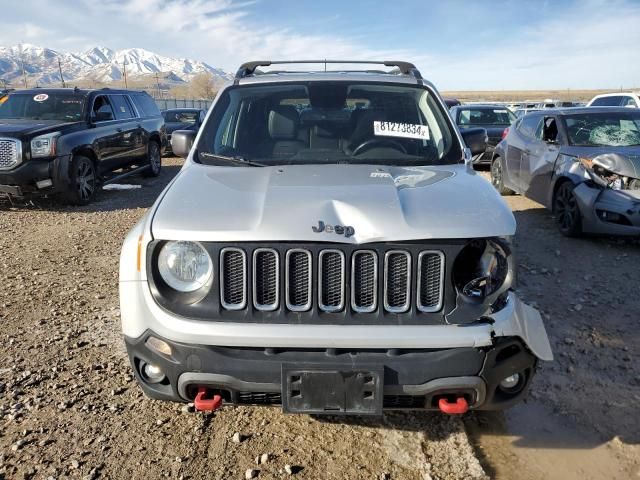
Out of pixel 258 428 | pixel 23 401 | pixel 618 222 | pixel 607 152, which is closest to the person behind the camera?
pixel 258 428

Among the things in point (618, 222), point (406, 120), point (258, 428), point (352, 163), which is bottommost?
point (258, 428)

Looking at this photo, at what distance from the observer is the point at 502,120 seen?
1334cm

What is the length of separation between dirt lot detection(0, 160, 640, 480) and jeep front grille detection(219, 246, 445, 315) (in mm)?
908

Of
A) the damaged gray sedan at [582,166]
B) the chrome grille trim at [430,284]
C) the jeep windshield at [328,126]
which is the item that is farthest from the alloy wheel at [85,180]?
the chrome grille trim at [430,284]

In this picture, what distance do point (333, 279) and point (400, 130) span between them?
1.62m

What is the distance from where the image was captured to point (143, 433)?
113 inches

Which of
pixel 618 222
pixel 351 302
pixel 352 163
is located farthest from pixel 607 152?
pixel 351 302

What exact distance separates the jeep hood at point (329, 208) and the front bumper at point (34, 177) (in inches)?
244

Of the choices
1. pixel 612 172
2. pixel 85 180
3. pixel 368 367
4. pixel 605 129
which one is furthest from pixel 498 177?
pixel 368 367

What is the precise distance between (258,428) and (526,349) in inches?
58.4

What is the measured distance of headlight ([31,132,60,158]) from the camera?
8047 mm

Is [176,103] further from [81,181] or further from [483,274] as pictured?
[483,274]

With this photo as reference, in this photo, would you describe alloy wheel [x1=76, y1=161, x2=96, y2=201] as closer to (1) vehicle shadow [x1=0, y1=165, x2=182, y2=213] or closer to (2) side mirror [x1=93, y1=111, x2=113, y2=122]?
(1) vehicle shadow [x1=0, y1=165, x2=182, y2=213]

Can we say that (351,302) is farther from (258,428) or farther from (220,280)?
(258,428)
